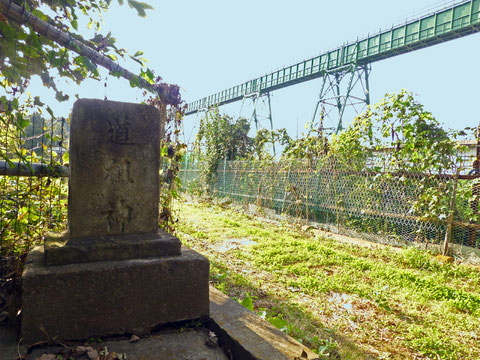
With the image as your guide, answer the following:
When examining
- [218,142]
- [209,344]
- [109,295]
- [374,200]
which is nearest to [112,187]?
[109,295]

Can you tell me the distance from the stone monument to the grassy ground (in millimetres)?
858

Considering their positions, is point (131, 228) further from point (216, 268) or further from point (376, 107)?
point (376, 107)

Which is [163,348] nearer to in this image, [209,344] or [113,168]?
[209,344]

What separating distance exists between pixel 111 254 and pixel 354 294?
293cm

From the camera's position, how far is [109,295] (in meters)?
1.80

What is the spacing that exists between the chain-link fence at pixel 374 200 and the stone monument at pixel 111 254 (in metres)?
4.95

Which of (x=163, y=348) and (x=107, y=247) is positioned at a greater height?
(x=107, y=247)

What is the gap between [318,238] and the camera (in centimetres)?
650

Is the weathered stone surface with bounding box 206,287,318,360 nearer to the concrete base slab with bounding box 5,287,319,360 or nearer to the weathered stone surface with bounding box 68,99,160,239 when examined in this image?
the concrete base slab with bounding box 5,287,319,360

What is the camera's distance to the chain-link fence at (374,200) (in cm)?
519

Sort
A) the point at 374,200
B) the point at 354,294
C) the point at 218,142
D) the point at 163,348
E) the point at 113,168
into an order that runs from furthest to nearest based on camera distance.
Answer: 1. the point at 218,142
2. the point at 374,200
3. the point at 354,294
4. the point at 113,168
5. the point at 163,348

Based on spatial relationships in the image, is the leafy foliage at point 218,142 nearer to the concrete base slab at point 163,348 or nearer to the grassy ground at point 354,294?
the grassy ground at point 354,294

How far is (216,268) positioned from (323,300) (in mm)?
1522

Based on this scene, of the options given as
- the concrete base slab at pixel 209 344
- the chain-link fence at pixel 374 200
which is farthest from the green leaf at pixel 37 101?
the chain-link fence at pixel 374 200
